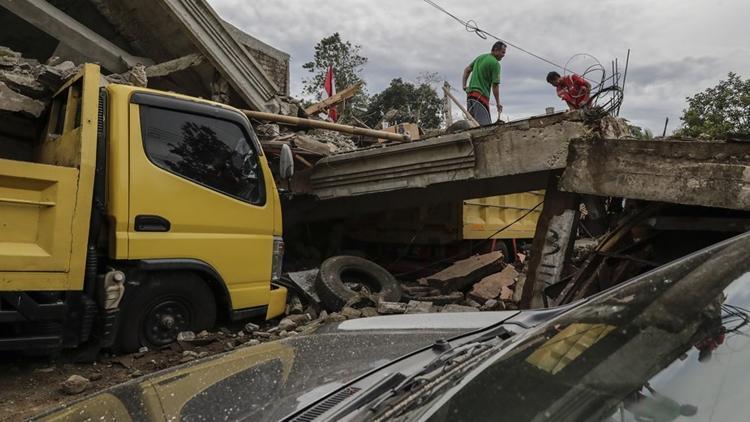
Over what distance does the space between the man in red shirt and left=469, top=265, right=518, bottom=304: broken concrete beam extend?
2468 millimetres

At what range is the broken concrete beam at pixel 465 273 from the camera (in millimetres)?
7441

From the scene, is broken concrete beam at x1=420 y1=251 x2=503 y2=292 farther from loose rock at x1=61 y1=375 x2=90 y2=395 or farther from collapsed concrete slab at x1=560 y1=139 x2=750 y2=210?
loose rock at x1=61 y1=375 x2=90 y2=395

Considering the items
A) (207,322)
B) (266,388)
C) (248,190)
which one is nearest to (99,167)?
(248,190)

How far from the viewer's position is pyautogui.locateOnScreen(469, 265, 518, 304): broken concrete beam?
6.58 metres

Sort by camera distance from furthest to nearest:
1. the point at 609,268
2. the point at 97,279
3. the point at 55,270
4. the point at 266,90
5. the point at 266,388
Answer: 1. the point at 266,90
2. the point at 609,268
3. the point at 97,279
4. the point at 55,270
5. the point at 266,388

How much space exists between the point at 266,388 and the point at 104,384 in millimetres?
2689

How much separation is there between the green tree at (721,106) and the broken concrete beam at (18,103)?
17.6 meters

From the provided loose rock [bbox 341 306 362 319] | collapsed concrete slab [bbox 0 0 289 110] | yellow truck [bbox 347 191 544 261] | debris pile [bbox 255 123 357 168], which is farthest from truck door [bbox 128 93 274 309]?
yellow truck [bbox 347 191 544 261]

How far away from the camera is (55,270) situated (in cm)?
363

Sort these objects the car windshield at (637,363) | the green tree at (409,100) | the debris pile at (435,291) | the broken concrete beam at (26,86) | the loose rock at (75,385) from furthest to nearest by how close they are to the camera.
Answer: the green tree at (409,100), the debris pile at (435,291), the broken concrete beam at (26,86), the loose rock at (75,385), the car windshield at (637,363)

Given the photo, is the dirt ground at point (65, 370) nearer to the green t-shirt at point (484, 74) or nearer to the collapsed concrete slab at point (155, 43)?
the collapsed concrete slab at point (155, 43)

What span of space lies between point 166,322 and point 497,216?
678cm

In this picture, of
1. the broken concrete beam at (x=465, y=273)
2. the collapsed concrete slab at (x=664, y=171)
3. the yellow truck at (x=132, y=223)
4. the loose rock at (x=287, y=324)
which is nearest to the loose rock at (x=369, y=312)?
the loose rock at (x=287, y=324)

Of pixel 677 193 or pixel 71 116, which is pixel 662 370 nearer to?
pixel 677 193
